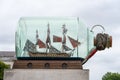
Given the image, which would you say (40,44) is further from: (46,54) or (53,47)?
(53,47)

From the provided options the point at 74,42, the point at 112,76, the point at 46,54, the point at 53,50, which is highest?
the point at 74,42

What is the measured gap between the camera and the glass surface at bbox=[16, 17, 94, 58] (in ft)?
131

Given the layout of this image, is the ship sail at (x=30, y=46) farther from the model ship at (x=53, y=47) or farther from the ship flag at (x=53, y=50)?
the ship flag at (x=53, y=50)

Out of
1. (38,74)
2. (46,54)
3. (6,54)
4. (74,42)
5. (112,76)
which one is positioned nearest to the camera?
(38,74)

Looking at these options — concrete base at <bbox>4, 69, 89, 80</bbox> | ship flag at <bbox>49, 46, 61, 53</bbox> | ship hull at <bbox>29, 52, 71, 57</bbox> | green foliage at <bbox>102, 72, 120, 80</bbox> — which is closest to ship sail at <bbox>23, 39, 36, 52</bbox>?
ship hull at <bbox>29, 52, 71, 57</bbox>

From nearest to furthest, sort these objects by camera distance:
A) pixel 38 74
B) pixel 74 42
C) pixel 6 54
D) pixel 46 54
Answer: pixel 38 74 < pixel 74 42 < pixel 46 54 < pixel 6 54

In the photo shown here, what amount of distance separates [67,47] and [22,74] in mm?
4268

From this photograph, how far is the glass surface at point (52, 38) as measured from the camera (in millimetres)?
39844

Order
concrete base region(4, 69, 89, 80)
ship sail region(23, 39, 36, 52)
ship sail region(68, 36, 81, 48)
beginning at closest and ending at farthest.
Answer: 1. concrete base region(4, 69, 89, 80)
2. ship sail region(68, 36, 81, 48)
3. ship sail region(23, 39, 36, 52)

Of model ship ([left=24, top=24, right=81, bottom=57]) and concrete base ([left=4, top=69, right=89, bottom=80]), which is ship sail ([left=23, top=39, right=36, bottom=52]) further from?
concrete base ([left=4, top=69, right=89, bottom=80])

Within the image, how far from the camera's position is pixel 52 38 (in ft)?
131

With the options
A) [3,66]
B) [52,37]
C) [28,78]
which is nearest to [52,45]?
[52,37]

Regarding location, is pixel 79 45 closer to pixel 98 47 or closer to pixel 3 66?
pixel 98 47

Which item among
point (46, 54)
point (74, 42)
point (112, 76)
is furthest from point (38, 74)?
point (112, 76)
